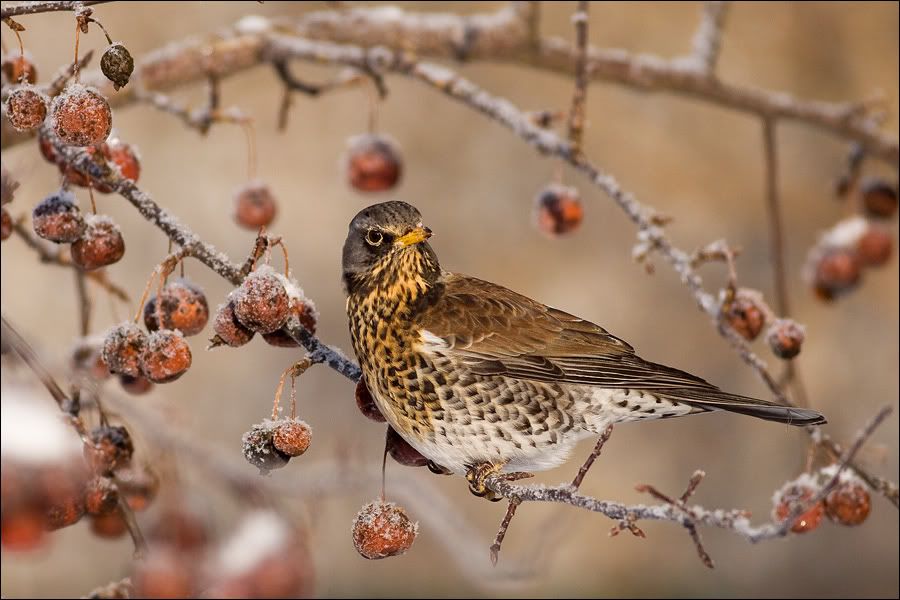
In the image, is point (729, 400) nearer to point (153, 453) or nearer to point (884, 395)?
point (153, 453)

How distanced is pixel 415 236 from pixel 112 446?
659 mm

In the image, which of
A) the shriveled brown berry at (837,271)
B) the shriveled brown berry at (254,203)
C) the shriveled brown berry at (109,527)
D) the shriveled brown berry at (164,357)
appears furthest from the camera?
the shriveled brown berry at (837,271)

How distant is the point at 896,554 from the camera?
15.1 ft

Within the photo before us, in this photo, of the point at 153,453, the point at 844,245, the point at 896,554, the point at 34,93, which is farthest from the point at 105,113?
the point at 896,554

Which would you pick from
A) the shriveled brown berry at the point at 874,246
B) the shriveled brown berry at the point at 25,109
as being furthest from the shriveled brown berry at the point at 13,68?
the shriveled brown berry at the point at 874,246

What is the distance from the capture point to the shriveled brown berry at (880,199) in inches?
108

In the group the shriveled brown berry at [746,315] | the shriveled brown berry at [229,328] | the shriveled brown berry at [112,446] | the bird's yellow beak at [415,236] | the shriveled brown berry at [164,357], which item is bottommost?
the shriveled brown berry at [112,446]

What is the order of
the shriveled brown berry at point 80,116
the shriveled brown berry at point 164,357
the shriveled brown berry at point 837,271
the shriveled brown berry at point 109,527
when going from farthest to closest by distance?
the shriveled brown berry at point 837,271 → the shriveled brown berry at point 109,527 → the shriveled brown berry at point 164,357 → the shriveled brown berry at point 80,116

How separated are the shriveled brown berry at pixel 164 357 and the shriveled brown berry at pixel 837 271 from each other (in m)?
1.86

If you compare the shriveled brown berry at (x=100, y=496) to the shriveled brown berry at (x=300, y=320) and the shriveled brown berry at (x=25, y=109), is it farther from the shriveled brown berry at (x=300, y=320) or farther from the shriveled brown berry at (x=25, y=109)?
the shriveled brown berry at (x=25, y=109)

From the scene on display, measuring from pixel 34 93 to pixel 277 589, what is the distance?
35.5 inches

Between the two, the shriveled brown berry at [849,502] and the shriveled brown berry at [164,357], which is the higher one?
the shriveled brown berry at [164,357]

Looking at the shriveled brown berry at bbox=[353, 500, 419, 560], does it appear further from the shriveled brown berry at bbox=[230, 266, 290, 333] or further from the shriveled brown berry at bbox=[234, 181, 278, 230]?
the shriveled brown berry at bbox=[234, 181, 278, 230]

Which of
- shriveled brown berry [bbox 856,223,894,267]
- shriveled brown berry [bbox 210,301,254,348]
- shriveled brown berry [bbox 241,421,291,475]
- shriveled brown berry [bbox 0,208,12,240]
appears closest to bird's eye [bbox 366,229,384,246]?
shriveled brown berry [bbox 210,301,254,348]
